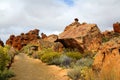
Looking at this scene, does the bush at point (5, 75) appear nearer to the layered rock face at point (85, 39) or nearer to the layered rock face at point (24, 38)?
the layered rock face at point (85, 39)

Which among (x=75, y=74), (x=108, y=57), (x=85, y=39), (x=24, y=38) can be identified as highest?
(x=24, y=38)

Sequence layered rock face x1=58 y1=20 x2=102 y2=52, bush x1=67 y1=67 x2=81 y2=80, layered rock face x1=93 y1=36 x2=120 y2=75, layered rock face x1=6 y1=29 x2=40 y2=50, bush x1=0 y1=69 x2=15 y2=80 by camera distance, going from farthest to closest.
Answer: layered rock face x1=6 y1=29 x2=40 y2=50 → layered rock face x1=58 y1=20 x2=102 y2=52 → bush x1=67 y1=67 x2=81 y2=80 → bush x1=0 y1=69 x2=15 y2=80 → layered rock face x1=93 y1=36 x2=120 y2=75

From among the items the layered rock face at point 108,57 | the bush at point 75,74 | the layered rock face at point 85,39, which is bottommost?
the bush at point 75,74

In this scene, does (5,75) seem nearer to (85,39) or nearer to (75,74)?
(75,74)

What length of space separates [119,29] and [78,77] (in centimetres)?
4055

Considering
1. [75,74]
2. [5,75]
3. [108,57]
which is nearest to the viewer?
[108,57]

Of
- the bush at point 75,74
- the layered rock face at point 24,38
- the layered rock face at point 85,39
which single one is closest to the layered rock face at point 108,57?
the bush at point 75,74

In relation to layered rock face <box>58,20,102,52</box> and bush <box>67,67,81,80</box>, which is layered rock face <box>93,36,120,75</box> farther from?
layered rock face <box>58,20,102,52</box>

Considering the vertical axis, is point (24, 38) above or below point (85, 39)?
above

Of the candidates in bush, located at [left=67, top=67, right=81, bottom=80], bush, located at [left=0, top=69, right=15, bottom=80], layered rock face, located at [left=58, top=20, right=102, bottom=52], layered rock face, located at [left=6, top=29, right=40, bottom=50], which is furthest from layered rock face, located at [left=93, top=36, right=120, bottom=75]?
layered rock face, located at [left=6, top=29, right=40, bottom=50]

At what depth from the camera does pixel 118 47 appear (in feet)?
35.4

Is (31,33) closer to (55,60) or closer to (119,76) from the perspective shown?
(55,60)

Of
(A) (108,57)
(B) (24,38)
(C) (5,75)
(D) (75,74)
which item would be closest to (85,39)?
(D) (75,74)

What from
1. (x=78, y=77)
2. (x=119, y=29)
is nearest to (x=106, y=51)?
(x=78, y=77)
